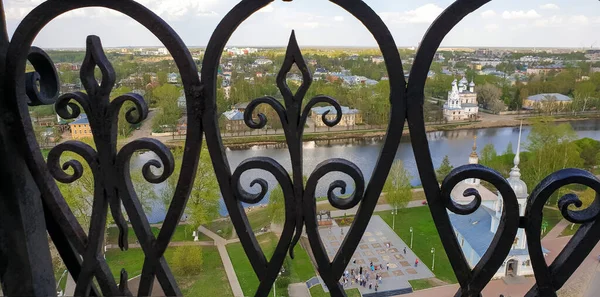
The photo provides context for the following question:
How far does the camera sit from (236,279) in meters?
7.40

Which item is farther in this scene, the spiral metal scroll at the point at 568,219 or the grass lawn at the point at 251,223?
the grass lawn at the point at 251,223

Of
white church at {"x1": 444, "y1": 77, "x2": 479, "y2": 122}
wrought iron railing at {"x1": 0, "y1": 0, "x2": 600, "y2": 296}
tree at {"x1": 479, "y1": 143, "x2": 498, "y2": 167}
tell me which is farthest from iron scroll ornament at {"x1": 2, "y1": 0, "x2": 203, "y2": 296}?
white church at {"x1": 444, "y1": 77, "x2": 479, "y2": 122}

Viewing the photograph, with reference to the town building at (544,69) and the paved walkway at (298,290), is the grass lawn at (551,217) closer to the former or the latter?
the paved walkway at (298,290)

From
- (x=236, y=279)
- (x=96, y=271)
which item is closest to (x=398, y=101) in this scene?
(x=96, y=271)

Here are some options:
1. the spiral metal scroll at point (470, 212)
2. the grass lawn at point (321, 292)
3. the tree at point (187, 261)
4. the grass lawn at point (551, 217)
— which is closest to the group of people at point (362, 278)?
the grass lawn at point (321, 292)

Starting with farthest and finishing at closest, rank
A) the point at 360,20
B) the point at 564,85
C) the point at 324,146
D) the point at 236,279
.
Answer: the point at 564,85 → the point at 324,146 → the point at 236,279 → the point at 360,20

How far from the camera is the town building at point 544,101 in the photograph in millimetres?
15477

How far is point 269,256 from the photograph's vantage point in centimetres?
710

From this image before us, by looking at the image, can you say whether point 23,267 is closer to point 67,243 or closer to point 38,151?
point 67,243

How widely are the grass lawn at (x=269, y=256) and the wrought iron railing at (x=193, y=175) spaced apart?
256 inches

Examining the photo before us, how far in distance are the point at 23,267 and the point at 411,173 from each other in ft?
34.8

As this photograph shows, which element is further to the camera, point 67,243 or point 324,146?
point 324,146

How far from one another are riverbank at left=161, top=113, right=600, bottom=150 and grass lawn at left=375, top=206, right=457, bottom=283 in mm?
2281

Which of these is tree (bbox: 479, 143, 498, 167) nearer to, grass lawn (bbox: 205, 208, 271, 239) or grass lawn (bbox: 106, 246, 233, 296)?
grass lawn (bbox: 205, 208, 271, 239)
